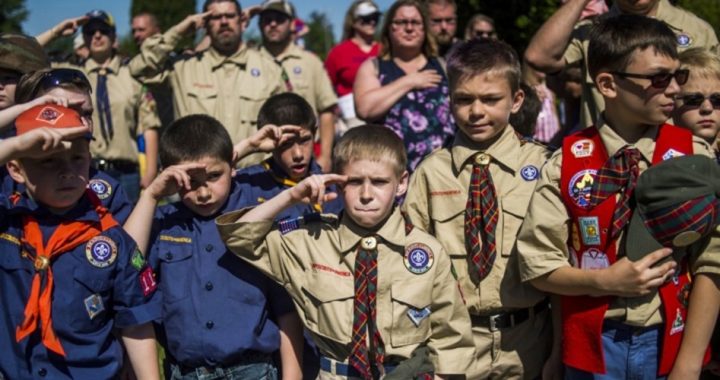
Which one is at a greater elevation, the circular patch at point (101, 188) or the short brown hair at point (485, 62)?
the short brown hair at point (485, 62)

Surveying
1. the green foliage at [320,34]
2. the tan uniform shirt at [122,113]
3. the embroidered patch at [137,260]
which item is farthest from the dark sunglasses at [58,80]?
the green foliage at [320,34]

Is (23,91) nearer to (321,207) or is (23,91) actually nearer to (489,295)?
(321,207)

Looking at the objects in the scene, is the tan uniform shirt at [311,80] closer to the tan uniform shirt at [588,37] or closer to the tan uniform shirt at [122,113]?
the tan uniform shirt at [122,113]

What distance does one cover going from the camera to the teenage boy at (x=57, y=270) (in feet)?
11.2

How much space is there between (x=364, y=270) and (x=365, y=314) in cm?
19

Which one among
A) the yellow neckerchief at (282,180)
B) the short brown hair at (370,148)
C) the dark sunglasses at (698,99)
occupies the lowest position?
the yellow neckerchief at (282,180)

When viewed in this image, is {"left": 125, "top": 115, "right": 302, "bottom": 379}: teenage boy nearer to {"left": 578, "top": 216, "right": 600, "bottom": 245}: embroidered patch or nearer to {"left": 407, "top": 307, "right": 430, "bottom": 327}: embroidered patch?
{"left": 407, "top": 307, "right": 430, "bottom": 327}: embroidered patch

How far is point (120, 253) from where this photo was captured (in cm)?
358

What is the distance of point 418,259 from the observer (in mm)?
3646

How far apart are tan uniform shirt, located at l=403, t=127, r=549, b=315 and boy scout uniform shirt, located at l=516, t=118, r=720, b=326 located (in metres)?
0.24

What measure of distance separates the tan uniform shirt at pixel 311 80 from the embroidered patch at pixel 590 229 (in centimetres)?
449

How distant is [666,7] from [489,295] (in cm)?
211

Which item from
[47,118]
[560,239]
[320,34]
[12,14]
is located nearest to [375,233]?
[560,239]

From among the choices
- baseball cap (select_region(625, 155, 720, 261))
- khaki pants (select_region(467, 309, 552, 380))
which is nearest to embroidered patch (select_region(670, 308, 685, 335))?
baseball cap (select_region(625, 155, 720, 261))
